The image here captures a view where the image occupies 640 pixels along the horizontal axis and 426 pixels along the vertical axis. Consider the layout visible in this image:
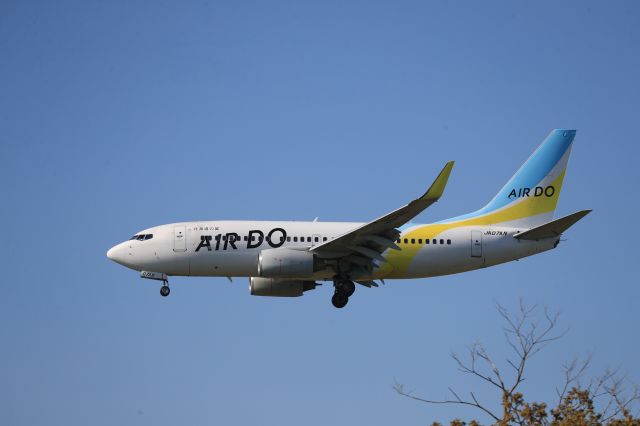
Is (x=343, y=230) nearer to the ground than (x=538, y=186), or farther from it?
nearer to the ground

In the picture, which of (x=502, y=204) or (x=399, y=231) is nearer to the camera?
(x=399, y=231)

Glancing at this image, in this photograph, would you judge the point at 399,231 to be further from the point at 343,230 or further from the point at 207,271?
the point at 207,271

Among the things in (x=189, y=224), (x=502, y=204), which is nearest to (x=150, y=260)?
(x=189, y=224)

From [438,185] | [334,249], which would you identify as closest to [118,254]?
[334,249]

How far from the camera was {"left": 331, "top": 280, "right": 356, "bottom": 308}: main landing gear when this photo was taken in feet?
148

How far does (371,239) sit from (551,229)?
8.27 meters

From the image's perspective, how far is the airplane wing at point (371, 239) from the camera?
3991cm

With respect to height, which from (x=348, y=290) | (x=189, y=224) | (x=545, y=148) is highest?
(x=545, y=148)

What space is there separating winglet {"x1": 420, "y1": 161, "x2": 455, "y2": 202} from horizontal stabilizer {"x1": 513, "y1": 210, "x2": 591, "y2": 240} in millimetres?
7479

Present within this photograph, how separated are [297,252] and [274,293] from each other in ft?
14.4

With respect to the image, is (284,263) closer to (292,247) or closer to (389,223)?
(292,247)

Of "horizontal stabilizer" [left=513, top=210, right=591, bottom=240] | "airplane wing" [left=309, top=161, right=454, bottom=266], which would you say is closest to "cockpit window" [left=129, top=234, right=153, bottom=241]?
"airplane wing" [left=309, top=161, right=454, bottom=266]

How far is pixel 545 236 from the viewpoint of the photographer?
45.7m

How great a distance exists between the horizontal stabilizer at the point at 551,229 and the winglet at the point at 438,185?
748cm
